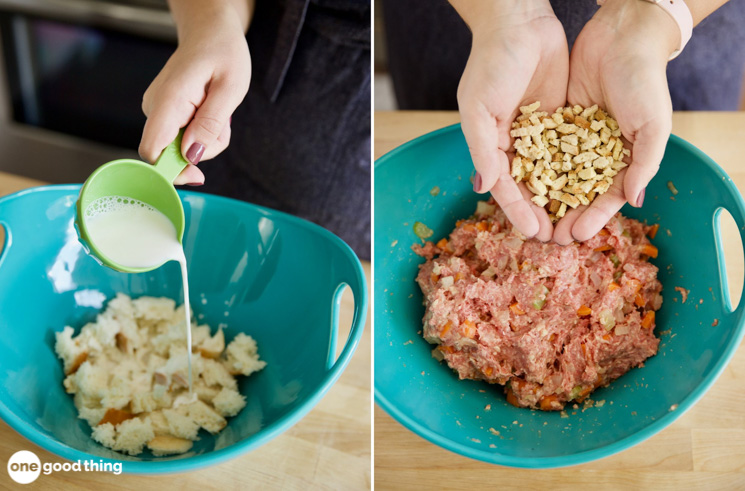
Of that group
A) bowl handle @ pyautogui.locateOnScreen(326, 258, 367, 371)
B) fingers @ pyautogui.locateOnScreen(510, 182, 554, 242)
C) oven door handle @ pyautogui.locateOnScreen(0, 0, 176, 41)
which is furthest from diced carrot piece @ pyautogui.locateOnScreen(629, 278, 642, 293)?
oven door handle @ pyautogui.locateOnScreen(0, 0, 176, 41)

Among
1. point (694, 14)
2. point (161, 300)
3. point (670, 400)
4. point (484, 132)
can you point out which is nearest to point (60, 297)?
point (161, 300)

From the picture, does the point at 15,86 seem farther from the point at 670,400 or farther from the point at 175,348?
the point at 670,400

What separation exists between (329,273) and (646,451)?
450 mm

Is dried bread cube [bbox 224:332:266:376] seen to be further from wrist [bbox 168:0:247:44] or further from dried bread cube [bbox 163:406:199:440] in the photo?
wrist [bbox 168:0:247:44]

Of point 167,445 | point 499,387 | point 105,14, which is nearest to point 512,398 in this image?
point 499,387

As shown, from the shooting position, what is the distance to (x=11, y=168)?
5.23ft

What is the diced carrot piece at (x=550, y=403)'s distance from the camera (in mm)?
736

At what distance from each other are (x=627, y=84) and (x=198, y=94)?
532 mm

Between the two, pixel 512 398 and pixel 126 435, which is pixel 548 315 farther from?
pixel 126 435

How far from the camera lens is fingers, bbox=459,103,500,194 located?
735mm

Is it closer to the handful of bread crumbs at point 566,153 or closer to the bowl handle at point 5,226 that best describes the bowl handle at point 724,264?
the handful of bread crumbs at point 566,153

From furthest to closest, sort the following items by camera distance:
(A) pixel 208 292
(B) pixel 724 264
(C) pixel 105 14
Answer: (C) pixel 105 14 < (A) pixel 208 292 < (B) pixel 724 264

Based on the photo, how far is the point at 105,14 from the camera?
1.36m

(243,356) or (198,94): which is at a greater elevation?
(198,94)
